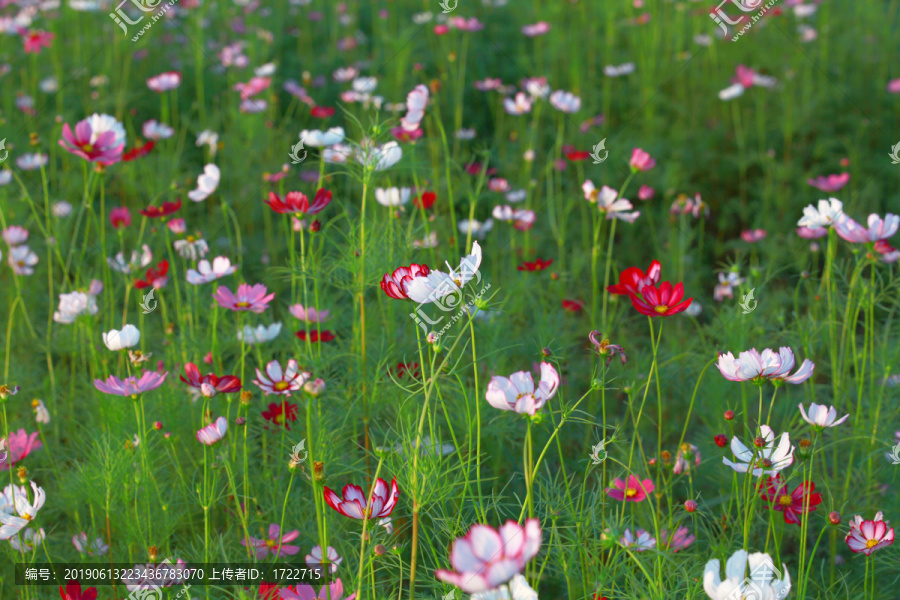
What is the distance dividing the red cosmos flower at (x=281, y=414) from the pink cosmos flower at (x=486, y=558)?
Answer: 2.40 feet

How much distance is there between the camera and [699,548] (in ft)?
4.58

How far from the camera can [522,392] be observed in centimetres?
96

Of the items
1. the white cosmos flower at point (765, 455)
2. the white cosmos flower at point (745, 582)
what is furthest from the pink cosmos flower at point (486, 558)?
the white cosmos flower at point (765, 455)

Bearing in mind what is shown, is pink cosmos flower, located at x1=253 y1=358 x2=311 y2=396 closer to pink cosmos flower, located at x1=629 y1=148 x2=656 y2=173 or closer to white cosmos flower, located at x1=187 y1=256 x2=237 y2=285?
white cosmos flower, located at x1=187 y1=256 x2=237 y2=285

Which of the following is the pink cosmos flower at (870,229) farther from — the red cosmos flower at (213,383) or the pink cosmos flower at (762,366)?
the red cosmos flower at (213,383)

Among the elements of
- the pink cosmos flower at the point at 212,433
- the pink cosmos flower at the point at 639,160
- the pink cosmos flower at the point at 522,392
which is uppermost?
the pink cosmos flower at the point at 522,392

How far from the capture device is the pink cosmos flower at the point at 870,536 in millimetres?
1069

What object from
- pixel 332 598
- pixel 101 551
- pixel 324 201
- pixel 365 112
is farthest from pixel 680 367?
pixel 365 112

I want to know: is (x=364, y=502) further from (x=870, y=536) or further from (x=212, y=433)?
(x=870, y=536)

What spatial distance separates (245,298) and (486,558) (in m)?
0.92

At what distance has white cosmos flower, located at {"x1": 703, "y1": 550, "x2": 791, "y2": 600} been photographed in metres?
0.78

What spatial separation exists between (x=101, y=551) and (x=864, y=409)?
1.54 meters

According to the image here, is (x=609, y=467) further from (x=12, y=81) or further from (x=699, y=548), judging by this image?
(x=12, y=81)

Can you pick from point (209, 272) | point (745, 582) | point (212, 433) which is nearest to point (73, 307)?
point (209, 272)
